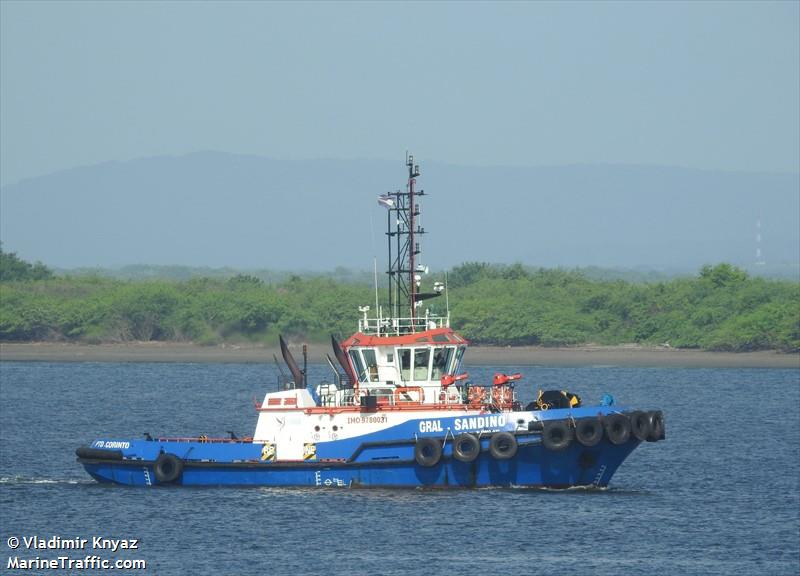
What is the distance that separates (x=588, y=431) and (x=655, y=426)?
1.57 m

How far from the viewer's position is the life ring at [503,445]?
1407 inches

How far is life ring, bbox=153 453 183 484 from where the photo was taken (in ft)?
125

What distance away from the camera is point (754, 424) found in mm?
54031

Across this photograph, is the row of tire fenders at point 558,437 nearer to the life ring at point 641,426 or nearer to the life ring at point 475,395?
the life ring at point 641,426

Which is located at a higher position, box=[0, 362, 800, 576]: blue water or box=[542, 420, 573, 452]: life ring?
box=[542, 420, 573, 452]: life ring

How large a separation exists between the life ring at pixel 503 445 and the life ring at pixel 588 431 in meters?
1.34

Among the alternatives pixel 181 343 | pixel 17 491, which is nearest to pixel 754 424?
pixel 17 491

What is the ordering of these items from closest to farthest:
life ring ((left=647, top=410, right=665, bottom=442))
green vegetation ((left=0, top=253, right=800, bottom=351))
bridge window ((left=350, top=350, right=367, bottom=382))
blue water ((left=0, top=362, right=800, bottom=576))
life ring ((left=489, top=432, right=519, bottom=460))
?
blue water ((left=0, top=362, right=800, bottom=576))
life ring ((left=489, top=432, right=519, bottom=460))
life ring ((left=647, top=410, right=665, bottom=442))
bridge window ((left=350, top=350, right=367, bottom=382))
green vegetation ((left=0, top=253, right=800, bottom=351))

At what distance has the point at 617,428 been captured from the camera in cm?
3588

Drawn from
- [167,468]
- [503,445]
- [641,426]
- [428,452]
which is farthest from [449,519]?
[167,468]

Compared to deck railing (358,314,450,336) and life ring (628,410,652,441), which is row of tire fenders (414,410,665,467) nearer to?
life ring (628,410,652,441)

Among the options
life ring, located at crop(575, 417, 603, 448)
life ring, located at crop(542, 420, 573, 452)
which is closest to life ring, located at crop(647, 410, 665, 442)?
life ring, located at crop(575, 417, 603, 448)

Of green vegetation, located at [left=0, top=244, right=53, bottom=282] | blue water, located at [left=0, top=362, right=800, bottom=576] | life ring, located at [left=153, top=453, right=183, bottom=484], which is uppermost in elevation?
green vegetation, located at [left=0, top=244, right=53, bottom=282]

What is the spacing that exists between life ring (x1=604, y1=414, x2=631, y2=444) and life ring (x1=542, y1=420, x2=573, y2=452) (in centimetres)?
86
